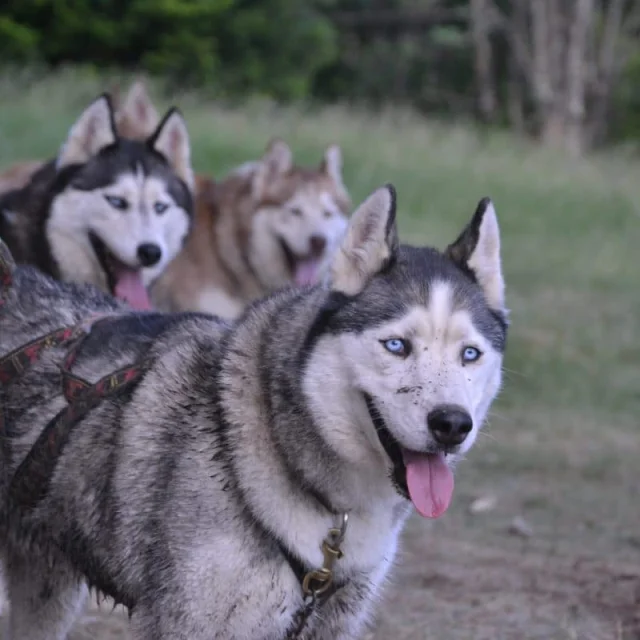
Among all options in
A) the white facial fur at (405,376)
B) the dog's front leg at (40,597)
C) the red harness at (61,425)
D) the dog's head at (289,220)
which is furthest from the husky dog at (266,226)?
the white facial fur at (405,376)

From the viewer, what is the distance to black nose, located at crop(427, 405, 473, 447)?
266 centimetres

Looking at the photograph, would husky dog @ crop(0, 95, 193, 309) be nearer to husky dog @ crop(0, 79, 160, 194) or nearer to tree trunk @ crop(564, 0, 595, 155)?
husky dog @ crop(0, 79, 160, 194)

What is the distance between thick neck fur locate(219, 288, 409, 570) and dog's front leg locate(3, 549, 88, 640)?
0.73 metres

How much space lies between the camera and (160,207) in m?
6.46

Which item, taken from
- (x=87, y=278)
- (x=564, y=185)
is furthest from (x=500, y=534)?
Answer: (x=564, y=185)

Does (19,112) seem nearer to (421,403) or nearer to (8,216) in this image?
(8,216)

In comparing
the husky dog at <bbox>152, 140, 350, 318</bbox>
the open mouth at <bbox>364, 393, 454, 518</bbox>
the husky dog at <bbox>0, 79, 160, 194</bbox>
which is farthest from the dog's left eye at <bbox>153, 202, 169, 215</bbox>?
the open mouth at <bbox>364, 393, 454, 518</bbox>

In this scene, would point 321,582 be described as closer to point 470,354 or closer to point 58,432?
point 470,354

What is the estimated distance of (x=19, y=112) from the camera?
14.2 metres

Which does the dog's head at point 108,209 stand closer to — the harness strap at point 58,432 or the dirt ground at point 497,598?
the dirt ground at point 497,598

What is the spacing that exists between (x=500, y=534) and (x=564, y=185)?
1202cm

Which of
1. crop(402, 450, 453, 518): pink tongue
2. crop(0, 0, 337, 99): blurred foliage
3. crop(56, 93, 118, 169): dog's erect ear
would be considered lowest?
crop(0, 0, 337, 99): blurred foliage

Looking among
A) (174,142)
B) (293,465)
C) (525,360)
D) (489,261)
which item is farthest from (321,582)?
(525,360)

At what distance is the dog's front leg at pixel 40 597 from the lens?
10.8ft
